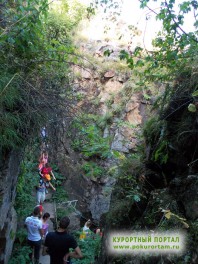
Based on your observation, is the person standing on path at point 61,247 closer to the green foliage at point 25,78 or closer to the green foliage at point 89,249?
the green foliage at point 25,78

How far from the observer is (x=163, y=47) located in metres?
5.64

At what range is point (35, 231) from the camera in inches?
265

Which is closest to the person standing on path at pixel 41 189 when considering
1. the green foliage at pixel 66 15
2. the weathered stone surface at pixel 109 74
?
the green foliage at pixel 66 15

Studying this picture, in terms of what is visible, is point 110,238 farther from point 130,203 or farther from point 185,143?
point 185,143

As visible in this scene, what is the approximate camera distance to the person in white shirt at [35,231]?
664 cm

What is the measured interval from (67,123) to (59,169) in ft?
35.4

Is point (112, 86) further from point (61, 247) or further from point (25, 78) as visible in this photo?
point (61, 247)

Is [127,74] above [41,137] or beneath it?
above

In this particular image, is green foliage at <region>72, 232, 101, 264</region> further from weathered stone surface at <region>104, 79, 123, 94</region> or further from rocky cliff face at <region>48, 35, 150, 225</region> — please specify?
weathered stone surface at <region>104, 79, 123, 94</region>

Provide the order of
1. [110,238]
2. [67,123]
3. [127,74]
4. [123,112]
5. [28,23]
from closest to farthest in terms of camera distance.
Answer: [28,23], [67,123], [110,238], [123,112], [127,74]

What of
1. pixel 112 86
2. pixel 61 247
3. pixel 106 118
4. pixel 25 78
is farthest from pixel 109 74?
pixel 61 247

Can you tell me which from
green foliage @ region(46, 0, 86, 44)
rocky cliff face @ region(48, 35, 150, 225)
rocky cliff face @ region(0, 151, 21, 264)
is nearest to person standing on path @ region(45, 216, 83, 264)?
rocky cliff face @ region(0, 151, 21, 264)

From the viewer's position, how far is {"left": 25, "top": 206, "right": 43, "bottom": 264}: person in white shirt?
664 cm

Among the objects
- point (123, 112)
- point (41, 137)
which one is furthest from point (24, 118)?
point (123, 112)
